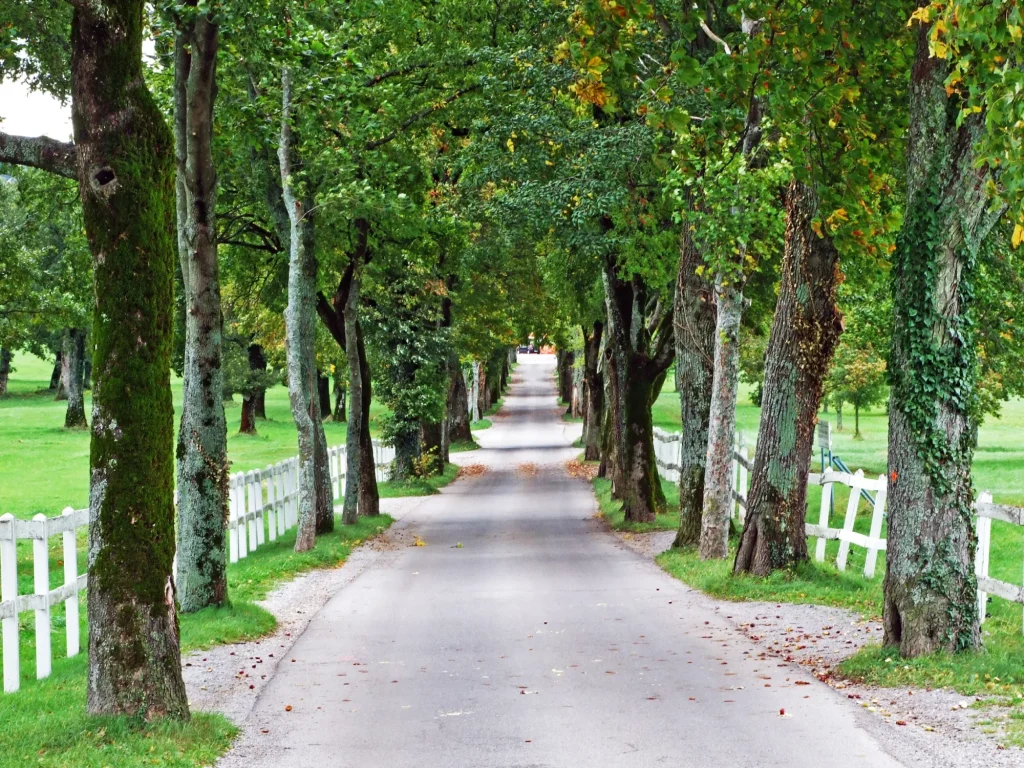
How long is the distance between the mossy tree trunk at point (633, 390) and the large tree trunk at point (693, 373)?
4.97 m

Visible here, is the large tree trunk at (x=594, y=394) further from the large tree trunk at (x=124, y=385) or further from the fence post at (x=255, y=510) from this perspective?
the large tree trunk at (x=124, y=385)

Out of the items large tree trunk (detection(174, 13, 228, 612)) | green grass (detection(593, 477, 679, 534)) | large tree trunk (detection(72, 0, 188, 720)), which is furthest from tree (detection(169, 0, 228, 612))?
green grass (detection(593, 477, 679, 534))

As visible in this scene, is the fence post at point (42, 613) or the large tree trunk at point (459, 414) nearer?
the fence post at point (42, 613)

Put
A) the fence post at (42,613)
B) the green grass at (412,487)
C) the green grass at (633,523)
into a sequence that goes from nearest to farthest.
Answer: the fence post at (42,613)
the green grass at (633,523)
the green grass at (412,487)

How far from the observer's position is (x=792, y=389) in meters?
16.2

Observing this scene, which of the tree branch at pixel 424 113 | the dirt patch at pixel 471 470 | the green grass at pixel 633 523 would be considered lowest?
the dirt patch at pixel 471 470

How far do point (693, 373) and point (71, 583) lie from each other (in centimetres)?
1176

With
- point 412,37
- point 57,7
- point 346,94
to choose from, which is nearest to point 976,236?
point 346,94

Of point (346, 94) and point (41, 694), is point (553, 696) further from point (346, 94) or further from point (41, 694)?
point (346, 94)

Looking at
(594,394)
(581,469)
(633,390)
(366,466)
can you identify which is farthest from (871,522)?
(594,394)

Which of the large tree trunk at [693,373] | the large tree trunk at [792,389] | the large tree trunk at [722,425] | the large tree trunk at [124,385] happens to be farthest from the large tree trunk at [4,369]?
the large tree trunk at [124,385]

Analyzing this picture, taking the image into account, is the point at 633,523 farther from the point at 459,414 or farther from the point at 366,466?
the point at 459,414

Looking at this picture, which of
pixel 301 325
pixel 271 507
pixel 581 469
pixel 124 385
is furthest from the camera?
pixel 581 469

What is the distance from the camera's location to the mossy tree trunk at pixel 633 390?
86.3 feet
